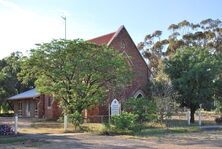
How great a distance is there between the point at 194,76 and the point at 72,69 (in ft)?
41.3

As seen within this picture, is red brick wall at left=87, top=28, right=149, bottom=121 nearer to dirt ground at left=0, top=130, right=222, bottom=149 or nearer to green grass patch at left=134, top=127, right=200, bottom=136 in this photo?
green grass patch at left=134, top=127, right=200, bottom=136

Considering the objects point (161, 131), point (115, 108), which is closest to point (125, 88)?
point (115, 108)

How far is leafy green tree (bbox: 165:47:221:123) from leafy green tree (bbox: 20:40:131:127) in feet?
25.8

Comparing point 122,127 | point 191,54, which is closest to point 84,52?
point 122,127

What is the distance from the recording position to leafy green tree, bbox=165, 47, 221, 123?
40.2 meters

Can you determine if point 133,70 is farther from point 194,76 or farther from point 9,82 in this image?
point 9,82

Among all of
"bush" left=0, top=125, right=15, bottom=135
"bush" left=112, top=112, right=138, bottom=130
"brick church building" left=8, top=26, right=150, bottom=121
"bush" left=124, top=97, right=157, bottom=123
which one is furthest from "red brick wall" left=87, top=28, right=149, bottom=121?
"bush" left=0, top=125, right=15, bottom=135

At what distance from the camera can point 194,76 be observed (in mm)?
40188

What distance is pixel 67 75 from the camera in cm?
3416

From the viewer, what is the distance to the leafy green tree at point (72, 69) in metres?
33.7

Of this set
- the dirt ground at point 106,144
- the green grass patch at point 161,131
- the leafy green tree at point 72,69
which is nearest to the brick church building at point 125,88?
the leafy green tree at point 72,69

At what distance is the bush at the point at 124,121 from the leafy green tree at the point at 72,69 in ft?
14.9

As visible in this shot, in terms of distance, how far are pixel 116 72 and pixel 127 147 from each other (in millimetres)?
15794

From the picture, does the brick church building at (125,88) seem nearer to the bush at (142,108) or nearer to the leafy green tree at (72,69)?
the leafy green tree at (72,69)
